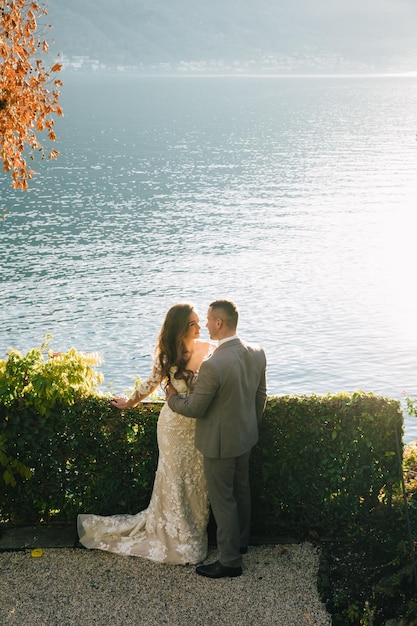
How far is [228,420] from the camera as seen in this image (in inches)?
286

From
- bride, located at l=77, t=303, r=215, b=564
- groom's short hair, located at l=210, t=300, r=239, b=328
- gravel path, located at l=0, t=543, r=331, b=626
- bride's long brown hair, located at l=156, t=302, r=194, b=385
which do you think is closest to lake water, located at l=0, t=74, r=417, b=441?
bride, located at l=77, t=303, r=215, b=564

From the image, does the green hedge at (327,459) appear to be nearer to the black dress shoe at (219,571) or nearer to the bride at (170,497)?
the bride at (170,497)

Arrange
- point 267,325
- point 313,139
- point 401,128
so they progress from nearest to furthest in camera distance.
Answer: point 267,325
point 313,139
point 401,128

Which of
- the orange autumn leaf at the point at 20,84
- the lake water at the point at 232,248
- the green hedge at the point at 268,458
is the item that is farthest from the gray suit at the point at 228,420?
the lake water at the point at 232,248

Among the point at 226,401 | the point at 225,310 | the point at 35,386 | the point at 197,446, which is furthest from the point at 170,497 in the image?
the point at 225,310

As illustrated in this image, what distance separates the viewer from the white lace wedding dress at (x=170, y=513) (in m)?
7.67

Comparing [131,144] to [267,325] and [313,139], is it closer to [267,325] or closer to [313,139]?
[313,139]

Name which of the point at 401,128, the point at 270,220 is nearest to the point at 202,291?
the point at 270,220

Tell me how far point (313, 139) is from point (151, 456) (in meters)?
98.3

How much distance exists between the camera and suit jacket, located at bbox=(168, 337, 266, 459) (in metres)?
7.15

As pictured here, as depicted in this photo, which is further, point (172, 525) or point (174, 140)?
point (174, 140)

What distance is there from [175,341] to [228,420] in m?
0.79

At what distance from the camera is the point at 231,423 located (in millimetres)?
7281

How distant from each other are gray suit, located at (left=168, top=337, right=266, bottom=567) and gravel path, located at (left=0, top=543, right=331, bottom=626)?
1.09 feet
